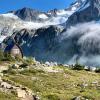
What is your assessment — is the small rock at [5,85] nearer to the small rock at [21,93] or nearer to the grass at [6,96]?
the small rock at [21,93]

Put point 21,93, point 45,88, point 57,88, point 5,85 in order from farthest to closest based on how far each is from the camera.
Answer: point 57,88 → point 45,88 → point 5,85 → point 21,93

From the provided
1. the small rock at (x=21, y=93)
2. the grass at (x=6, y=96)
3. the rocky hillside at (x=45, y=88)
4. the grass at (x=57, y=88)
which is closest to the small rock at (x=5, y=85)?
the rocky hillside at (x=45, y=88)

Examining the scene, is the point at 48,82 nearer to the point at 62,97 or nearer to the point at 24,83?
the point at 24,83

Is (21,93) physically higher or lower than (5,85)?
lower

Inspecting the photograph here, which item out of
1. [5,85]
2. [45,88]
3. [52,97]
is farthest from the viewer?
[45,88]

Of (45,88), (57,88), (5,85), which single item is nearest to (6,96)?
(5,85)

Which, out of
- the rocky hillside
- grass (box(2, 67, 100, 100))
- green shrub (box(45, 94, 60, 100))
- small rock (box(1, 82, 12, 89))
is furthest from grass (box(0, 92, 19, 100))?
green shrub (box(45, 94, 60, 100))


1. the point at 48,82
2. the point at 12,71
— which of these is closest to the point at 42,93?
the point at 48,82

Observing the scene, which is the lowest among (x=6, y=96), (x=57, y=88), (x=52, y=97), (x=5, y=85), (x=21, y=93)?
(x=52, y=97)

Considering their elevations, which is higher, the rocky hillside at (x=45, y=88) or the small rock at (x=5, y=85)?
the small rock at (x=5, y=85)

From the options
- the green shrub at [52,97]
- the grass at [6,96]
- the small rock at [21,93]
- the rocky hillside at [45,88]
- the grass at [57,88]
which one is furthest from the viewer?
the grass at [57,88]

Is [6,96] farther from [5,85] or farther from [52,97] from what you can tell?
[52,97]

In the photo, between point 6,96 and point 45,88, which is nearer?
point 6,96

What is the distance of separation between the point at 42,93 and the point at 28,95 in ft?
23.0
